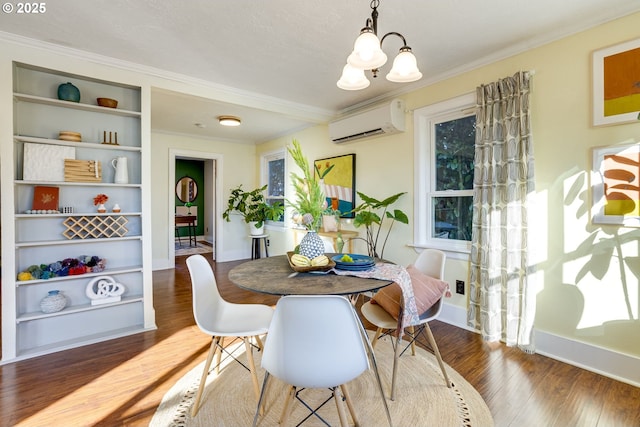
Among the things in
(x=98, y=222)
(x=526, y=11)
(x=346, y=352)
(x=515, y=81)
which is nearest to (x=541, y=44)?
(x=515, y=81)

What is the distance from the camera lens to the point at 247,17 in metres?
2.05

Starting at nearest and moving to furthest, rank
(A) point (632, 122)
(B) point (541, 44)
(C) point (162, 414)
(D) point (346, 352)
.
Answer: (D) point (346, 352)
(C) point (162, 414)
(A) point (632, 122)
(B) point (541, 44)

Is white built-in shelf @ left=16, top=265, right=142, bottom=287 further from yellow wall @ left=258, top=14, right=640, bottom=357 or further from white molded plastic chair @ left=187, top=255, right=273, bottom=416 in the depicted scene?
yellow wall @ left=258, top=14, right=640, bottom=357

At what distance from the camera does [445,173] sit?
315 cm

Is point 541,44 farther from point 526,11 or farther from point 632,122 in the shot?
point 632,122

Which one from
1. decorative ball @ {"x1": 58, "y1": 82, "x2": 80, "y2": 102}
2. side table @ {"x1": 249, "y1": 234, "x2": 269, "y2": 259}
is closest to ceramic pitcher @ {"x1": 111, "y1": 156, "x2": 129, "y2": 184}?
decorative ball @ {"x1": 58, "y1": 82, "x2": 80, "y2": 102}

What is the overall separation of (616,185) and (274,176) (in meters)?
5.00

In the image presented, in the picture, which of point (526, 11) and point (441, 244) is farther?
point (441, 244)

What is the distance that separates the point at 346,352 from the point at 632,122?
236 centimetres

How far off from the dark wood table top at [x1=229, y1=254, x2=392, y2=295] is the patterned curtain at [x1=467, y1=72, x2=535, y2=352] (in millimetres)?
1479

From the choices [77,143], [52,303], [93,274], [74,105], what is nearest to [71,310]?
[52,303]

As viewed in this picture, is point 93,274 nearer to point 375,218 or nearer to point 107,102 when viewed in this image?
point 107,102

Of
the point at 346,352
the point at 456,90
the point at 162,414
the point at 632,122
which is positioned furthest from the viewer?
the point at 456,90

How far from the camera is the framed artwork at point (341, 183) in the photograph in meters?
4.04
